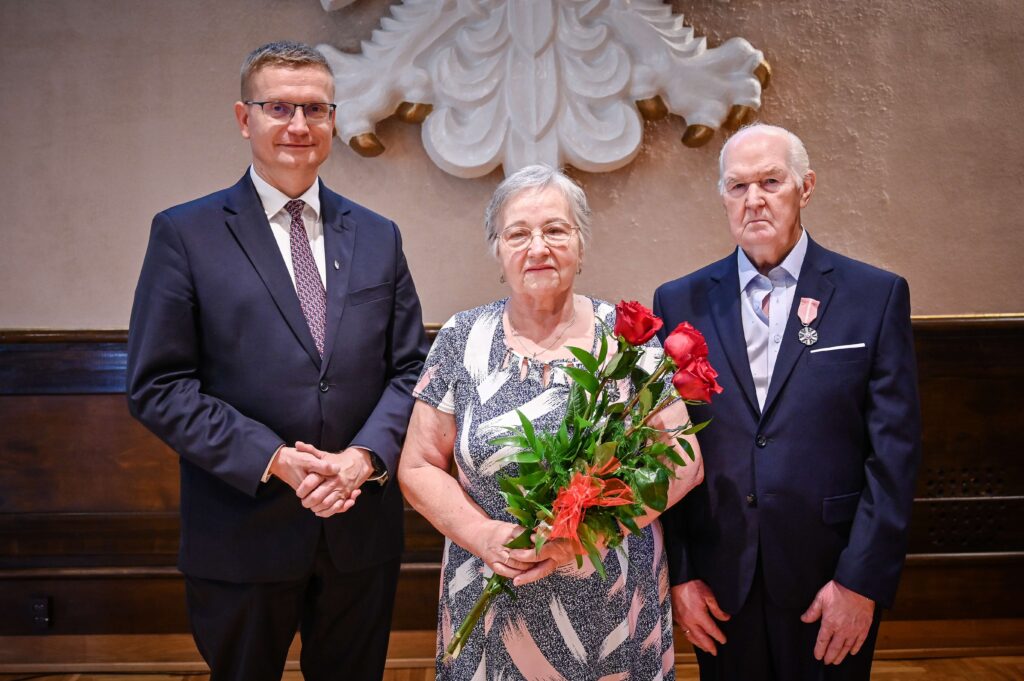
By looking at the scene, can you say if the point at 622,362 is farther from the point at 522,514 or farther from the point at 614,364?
the point at 522,514

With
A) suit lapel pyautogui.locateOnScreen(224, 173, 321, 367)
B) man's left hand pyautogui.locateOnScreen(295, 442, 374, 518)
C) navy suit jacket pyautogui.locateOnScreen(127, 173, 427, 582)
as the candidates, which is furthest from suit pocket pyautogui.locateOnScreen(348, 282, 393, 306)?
man's left hand pyautogui.locateOnScreen(295, 442, 374, 518)

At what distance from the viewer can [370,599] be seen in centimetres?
214

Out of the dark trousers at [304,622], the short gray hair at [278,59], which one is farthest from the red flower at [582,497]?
the short gray hair at [278,59]

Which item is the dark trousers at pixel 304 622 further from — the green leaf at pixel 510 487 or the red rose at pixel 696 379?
the red rose at pixel 696 379

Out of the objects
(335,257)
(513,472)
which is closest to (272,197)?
(335,257)

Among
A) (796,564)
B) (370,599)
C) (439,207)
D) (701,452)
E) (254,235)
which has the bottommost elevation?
(370,599)

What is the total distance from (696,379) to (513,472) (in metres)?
0.44

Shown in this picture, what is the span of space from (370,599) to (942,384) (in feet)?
7.59

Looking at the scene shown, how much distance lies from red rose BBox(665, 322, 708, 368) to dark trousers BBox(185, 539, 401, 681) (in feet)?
3.15

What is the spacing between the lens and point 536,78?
319 centimetres

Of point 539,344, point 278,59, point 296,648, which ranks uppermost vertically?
point 278,59

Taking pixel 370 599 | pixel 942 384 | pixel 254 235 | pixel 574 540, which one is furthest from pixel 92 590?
pixel 942 384

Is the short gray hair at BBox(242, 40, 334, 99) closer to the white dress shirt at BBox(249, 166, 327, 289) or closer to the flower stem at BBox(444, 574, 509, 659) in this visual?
the white dress shirt at BBox(249, 166, 327, 289)

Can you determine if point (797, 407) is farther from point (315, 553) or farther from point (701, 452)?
point (315, 553)
